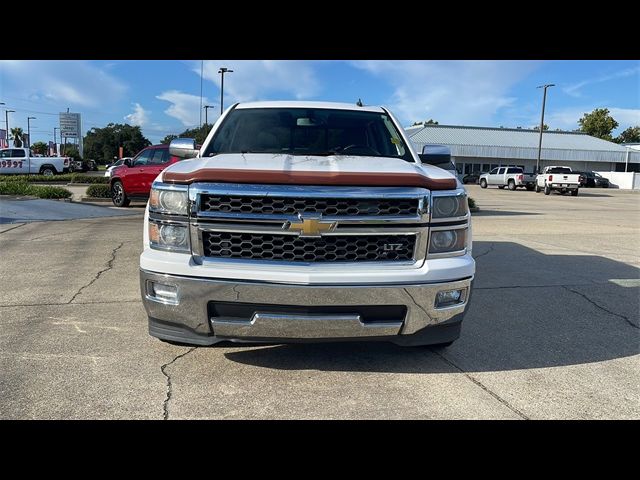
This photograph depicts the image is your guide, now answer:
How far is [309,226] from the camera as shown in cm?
294

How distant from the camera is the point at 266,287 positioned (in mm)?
2875

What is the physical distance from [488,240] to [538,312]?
16.0 feet

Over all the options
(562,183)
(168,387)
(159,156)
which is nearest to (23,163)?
(159,156)

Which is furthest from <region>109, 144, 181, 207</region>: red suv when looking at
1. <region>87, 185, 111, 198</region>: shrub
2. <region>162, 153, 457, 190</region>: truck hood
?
<region>162, 153, 457, 190</region>: truck hood

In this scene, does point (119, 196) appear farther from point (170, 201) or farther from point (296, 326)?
point (296, 326)

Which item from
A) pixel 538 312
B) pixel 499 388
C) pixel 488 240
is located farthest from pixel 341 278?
pixel 488 240

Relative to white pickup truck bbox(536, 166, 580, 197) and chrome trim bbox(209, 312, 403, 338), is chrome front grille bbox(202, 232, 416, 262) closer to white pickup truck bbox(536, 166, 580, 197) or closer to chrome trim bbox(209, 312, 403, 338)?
chrome trim bbox(209, 312, 403, 338)

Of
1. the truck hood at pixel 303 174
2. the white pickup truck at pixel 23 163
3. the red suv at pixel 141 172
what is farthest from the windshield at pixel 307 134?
the white pickup truck at pixel 23 163

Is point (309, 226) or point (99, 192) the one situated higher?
point (309, 226)

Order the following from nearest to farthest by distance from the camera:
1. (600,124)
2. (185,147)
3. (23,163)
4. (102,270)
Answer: (185,147), (102,270), (23,163), (600,124)

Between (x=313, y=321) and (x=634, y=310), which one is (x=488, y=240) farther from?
(x=313, y=321)

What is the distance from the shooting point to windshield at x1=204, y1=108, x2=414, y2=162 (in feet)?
14.3

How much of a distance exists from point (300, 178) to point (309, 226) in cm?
29

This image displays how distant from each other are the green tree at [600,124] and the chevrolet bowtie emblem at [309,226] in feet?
315
